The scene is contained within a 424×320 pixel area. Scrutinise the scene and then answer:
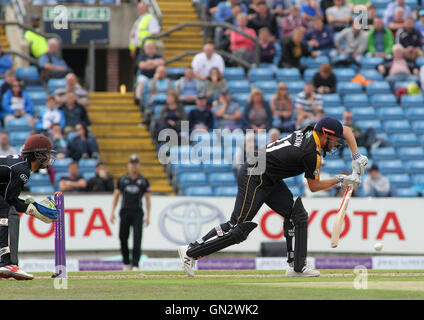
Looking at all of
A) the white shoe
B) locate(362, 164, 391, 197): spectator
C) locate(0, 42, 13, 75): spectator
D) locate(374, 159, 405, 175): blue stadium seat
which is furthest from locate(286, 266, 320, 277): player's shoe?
locate(0, 42, 13, 75): spectator

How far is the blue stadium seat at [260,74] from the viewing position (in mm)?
23391

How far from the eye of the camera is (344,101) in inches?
921

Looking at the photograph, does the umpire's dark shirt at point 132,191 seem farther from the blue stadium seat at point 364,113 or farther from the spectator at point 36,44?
the blue stadium seat at point 364,113

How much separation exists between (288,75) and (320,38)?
1.72 m

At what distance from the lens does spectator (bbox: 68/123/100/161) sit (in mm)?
20219

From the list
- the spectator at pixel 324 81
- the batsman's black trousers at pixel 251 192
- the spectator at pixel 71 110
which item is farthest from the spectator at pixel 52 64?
the batsman's black trousers at pixel 251 192

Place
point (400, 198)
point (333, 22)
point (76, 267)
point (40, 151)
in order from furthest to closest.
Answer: point (333, 22) → point (400, 198) → point (76, 267) → point (40, 151)

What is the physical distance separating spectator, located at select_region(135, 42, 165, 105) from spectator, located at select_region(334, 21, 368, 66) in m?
4.76

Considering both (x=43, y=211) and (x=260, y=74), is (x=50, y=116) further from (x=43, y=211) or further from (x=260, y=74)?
(x=43, y=211)

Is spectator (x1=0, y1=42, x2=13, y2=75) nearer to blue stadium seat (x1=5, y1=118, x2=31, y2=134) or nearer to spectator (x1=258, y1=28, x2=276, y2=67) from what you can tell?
blue stadium seat (x1=5, y1=118, x2=31, y2=134)

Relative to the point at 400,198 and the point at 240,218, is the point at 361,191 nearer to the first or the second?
the point at 400,198

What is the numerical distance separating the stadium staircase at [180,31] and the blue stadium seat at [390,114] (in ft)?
15.4
